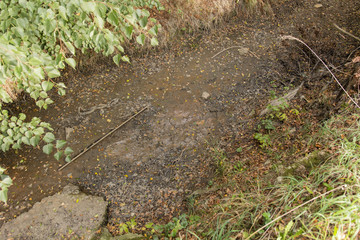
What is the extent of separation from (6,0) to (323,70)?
525 centimetres

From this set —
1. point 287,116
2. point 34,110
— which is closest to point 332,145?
point 287,116

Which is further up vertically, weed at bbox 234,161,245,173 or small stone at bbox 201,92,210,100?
small stone at bbox 201,92,210,100

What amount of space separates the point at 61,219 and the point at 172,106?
109 inches

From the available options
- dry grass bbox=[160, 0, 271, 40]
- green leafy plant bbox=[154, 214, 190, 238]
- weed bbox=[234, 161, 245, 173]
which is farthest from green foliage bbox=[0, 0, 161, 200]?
dry grass bbox=[160, 0, 271, 40]

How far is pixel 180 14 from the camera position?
5.77 m

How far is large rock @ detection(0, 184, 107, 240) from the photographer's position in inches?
123

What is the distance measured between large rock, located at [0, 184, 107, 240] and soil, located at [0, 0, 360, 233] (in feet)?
0.58

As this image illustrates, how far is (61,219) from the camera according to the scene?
10.6 feet

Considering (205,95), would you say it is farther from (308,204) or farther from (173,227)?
(308,204)

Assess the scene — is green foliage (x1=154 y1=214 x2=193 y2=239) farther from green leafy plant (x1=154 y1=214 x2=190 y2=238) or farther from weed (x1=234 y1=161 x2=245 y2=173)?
weed (x1=234 y1=161 x2=245 y2=173)

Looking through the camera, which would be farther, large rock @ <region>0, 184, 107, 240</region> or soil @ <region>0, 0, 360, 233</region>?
soil @ <region>0, 0, 360, 233</region>

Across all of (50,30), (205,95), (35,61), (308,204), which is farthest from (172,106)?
(35,61)

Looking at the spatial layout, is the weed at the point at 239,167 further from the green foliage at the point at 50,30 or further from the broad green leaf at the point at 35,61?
the broad green leaf at the point at 35,61

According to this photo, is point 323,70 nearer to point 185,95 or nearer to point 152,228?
point 185,95
